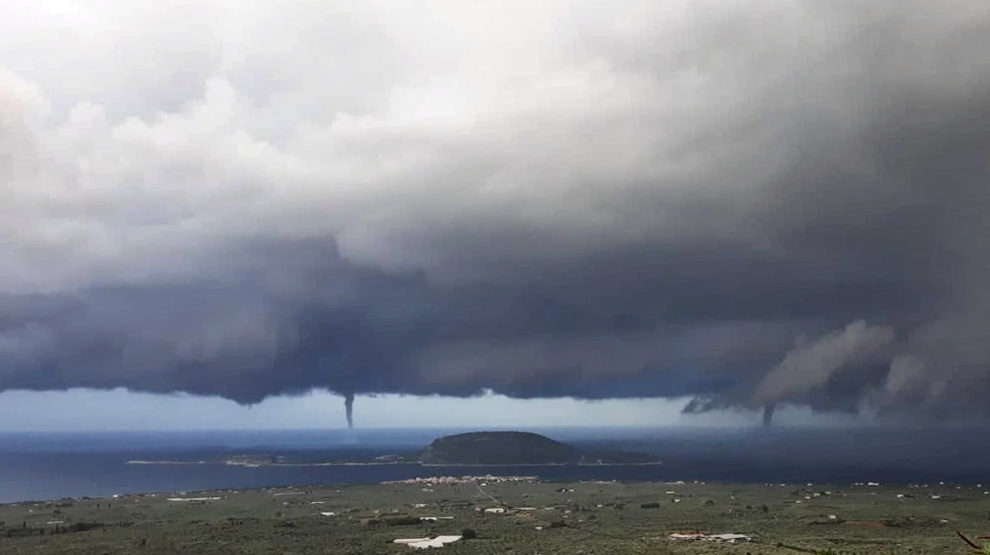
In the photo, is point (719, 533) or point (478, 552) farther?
point (719, 533)

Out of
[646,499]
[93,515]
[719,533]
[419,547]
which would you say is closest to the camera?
[419,547]

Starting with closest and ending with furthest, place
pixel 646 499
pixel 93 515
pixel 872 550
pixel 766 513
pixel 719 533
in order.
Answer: pixel 872 550 < pixel 719 533 < pixel 766 513 < pixel 93 515 < pixel 646 499

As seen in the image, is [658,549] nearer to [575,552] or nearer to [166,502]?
[575,552]

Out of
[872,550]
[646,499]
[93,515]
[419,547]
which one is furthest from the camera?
[646,499]

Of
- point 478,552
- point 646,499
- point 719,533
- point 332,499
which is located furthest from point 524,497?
point 478,552

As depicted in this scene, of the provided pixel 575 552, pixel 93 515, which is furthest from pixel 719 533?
pixel 93 515

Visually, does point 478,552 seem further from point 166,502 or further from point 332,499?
point 166,502
